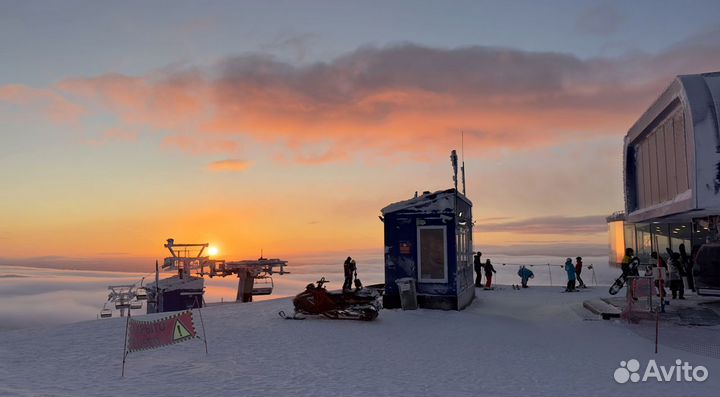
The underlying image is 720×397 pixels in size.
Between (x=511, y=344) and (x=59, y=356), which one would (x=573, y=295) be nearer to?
(x=511, y=344)

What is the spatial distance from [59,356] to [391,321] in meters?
9.11

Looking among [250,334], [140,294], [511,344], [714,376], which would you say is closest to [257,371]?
[250,334]

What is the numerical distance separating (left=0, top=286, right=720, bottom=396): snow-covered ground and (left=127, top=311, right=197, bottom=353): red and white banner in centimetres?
44

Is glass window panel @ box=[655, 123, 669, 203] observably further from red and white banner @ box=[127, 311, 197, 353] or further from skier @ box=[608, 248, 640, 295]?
red and white banner @ box=[127, 311, 197, 353]

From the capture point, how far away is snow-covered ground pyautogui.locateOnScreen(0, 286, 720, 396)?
9078mm

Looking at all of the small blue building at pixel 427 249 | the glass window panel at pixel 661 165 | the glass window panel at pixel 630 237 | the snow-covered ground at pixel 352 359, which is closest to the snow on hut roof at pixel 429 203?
the small blue building at pixel 427 249

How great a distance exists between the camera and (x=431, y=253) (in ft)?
65.3

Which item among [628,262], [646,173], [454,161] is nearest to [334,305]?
[454,161]

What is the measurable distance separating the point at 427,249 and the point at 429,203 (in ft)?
5.54

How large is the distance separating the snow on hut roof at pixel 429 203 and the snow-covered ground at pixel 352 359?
13.3 ft

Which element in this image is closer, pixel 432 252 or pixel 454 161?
pixel 432 252

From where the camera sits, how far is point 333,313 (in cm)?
1694

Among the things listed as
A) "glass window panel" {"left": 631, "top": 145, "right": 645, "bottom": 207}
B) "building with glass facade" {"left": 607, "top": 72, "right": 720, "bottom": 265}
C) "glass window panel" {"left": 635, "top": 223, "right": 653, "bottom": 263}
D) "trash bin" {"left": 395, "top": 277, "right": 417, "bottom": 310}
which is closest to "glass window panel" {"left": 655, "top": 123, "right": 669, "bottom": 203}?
"building with glass facade" {"left": 607, "top": 72, "right": 720, "bottom": 265}

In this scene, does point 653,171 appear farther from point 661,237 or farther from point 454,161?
point 661,237
